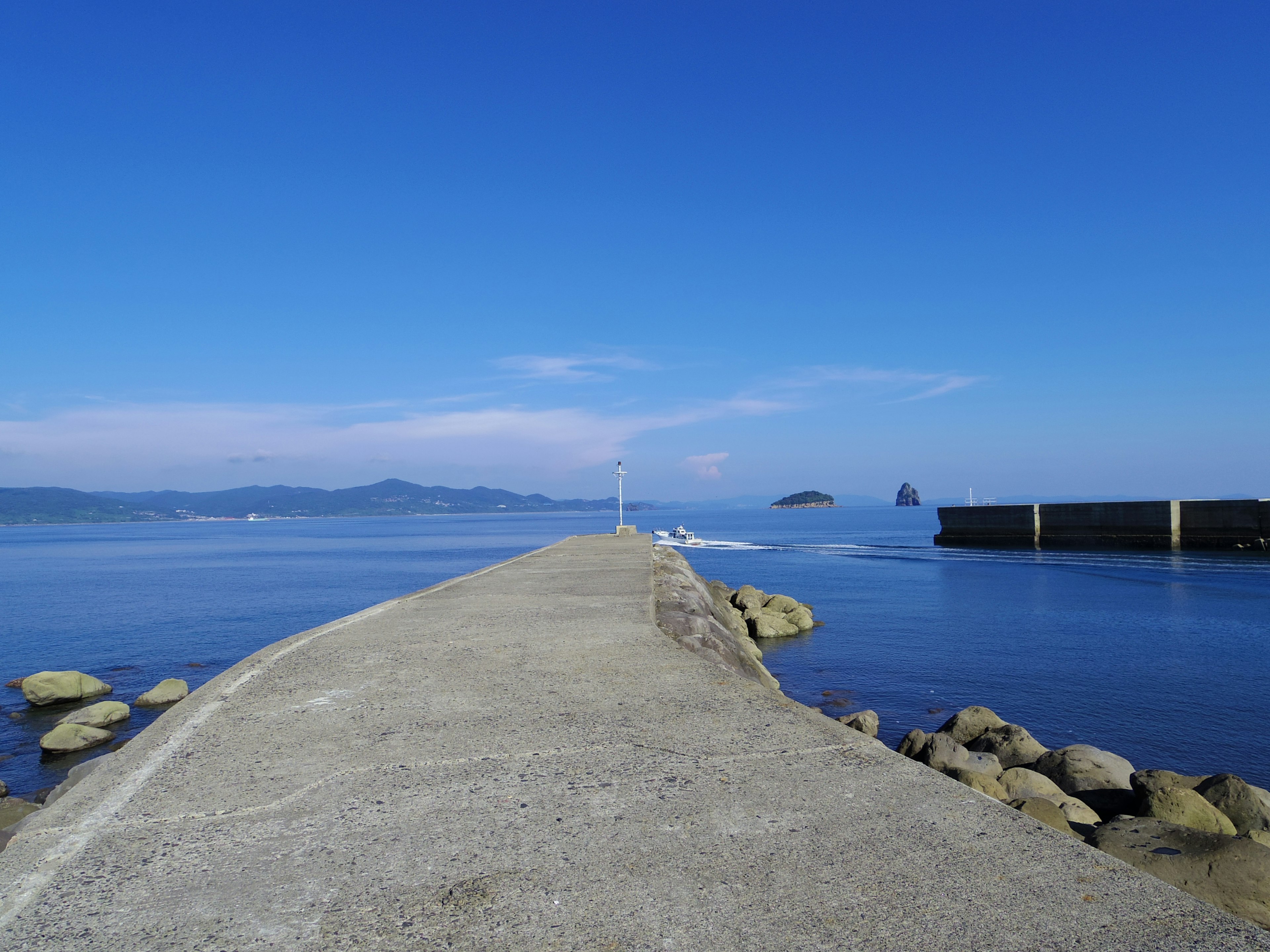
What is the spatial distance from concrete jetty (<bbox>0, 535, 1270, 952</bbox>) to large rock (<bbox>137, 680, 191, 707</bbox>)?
353 inches

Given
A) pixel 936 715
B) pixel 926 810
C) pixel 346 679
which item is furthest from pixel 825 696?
pixel 926 810

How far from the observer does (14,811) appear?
668 centimetres

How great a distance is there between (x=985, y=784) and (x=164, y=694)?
13.1 meters

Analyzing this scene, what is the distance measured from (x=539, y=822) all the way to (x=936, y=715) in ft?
34.3

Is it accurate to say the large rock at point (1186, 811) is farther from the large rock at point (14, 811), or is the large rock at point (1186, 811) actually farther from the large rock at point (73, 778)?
the large rock at point (14, 811)

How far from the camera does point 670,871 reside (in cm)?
298

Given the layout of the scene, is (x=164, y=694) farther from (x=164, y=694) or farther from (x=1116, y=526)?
(x=1116, y=526)

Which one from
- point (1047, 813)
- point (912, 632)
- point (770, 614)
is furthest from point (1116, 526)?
point (1047, 813)

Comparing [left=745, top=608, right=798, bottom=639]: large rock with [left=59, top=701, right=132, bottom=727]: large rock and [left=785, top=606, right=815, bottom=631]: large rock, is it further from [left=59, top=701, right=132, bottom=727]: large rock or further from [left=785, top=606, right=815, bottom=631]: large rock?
[left=59, top=701, right=132, bottom=727]: large rock

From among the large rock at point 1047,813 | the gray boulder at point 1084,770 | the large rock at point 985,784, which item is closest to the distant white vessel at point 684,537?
the gray boulder at point 1084,770

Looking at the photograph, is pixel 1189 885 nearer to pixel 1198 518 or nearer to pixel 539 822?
pixel 539 822

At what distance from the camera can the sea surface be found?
1185 cm

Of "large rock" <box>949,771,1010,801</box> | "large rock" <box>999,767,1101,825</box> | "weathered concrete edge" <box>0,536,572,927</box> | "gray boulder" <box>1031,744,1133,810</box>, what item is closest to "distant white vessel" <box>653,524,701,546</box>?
"gray boulder" <box>1031,744,1133,810</box>

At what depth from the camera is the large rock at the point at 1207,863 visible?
3701mm
